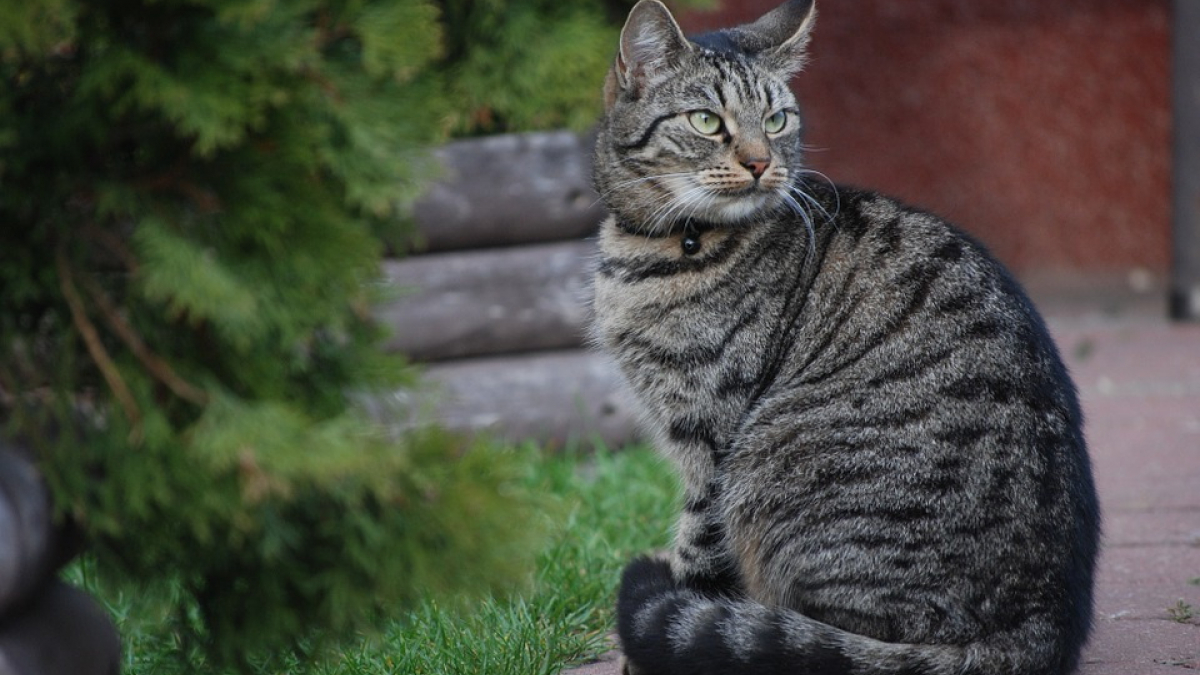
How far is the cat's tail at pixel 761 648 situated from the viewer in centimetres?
237

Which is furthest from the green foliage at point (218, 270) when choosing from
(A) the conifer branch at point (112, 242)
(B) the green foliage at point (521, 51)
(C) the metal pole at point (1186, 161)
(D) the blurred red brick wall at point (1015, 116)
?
(C) the metal pole at point (1186, 161)

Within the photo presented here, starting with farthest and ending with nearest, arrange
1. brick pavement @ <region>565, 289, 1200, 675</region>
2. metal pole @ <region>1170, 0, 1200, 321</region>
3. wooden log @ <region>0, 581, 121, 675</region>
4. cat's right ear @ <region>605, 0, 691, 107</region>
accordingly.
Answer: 1. metal pole @ <region>1170, 0, 1200, 321</region>
2. cat's right ear @ <region>605, 0, 691, 107</region>
3. brick pavement @ <region>565, 289, 1200, 675</region>
4. wooden log @ <region>0, 581, 121, 675</region>

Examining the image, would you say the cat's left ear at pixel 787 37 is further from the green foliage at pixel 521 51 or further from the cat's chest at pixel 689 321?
the green foliage at pixel 521 51

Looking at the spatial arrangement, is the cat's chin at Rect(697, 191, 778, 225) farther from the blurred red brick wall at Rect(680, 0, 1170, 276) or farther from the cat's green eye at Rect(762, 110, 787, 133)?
the blurred red brick wall at Rect(680, 0, 1170, 276)

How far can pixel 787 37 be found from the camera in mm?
3172

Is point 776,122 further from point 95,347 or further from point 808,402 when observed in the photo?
point 95,347

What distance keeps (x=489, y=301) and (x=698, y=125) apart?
6.11 ft

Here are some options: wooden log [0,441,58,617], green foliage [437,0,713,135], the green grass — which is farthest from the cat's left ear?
wooden log [0,441,58,617]

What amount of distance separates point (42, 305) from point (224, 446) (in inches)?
17.3

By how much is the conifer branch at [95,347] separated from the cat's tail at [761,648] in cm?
115

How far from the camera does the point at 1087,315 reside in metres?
7.21

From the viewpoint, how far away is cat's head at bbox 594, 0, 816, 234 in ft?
9.64

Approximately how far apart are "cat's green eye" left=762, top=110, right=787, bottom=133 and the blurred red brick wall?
13.0ft

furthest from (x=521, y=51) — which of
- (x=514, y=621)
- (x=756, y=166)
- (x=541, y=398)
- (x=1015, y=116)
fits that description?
(x=1015, y=116)
